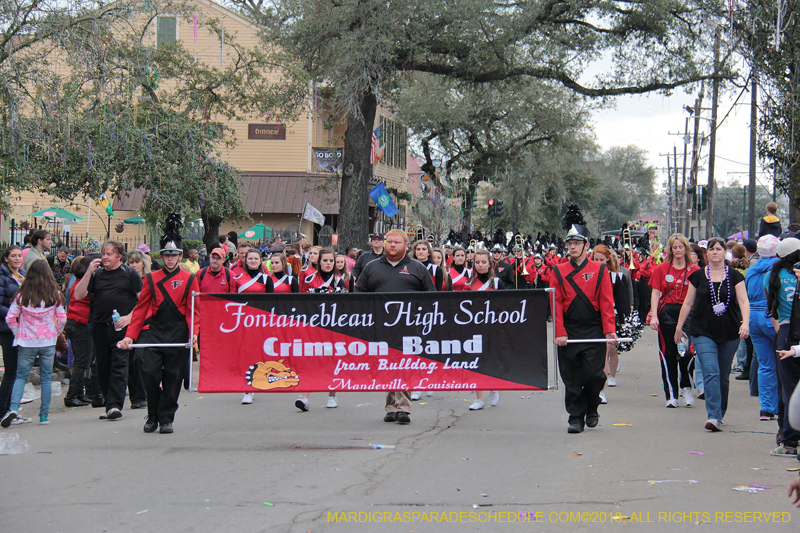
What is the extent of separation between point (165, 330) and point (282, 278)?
2412 millimetres

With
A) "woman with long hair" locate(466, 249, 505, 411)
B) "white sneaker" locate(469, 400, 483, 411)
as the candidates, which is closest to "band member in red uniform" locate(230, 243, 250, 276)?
"woman with long hair" locate(466, 249, 505, 411)

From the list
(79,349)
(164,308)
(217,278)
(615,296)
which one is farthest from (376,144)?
(164,308)

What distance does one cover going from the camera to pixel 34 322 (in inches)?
356

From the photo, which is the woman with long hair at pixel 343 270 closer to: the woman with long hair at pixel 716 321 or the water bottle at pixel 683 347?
the water bottle at pixel 683 347

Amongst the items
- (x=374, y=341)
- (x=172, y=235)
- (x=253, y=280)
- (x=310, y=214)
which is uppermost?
(x=310, y=214)

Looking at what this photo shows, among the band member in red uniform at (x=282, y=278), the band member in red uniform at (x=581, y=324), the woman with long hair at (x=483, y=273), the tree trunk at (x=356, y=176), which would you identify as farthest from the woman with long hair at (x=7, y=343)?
the tree trunk at (x=356, y=176)

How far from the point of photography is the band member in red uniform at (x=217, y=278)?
10.8m

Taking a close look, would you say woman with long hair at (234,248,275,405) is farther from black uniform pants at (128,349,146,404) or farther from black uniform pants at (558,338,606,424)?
black uniform pants at (558,338,606,424)

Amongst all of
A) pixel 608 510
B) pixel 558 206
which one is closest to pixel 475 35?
pixel 608 510

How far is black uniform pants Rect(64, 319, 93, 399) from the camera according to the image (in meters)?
10.2

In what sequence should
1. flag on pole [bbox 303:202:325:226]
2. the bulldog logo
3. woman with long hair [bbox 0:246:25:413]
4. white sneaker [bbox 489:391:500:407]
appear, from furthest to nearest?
flag on pole [bbox 303:202:325:226], white sneaker [bbox 489:391:500:407], woman with long hair [bbox 0:246:25:413], the bulldog logo

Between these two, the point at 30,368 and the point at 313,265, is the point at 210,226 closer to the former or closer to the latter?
the point at 313,265

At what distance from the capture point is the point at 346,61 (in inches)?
773

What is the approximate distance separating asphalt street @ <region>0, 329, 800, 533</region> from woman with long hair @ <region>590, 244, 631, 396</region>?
1746 mm
